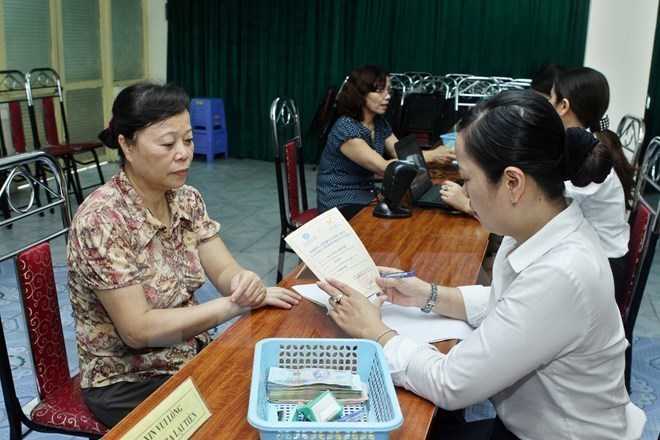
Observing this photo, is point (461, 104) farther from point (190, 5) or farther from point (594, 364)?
point (594, 364)

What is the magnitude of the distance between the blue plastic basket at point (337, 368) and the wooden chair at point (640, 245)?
115 cm

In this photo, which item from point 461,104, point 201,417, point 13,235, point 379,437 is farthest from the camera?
point 461,104

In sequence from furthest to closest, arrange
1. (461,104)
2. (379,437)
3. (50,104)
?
1. (461,104)
2. (50,104)
3. (379,437)

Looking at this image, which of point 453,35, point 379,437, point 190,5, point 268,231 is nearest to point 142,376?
point 379,437

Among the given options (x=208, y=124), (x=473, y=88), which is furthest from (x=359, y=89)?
(x=208, y=124)

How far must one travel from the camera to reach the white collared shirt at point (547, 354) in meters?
1.07

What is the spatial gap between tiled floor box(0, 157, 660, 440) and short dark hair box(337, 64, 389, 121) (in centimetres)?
96

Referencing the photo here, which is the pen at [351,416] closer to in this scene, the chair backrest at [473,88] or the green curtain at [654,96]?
the chair backrest at [473,88]

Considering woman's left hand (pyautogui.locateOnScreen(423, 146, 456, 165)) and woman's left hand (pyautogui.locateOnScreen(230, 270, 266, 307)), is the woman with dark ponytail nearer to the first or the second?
woman's left hand (pyautogui.locateOnScreen(423, 146, 456, 165))

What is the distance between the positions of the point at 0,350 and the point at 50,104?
12.6ft

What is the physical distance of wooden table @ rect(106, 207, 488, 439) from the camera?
1064mm

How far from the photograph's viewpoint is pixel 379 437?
36.9 inches

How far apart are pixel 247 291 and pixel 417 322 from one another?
0.39 meters

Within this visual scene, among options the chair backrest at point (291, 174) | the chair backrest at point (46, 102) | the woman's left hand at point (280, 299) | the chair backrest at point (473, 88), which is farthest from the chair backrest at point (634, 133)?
the chair backrest at point (46, 102)
